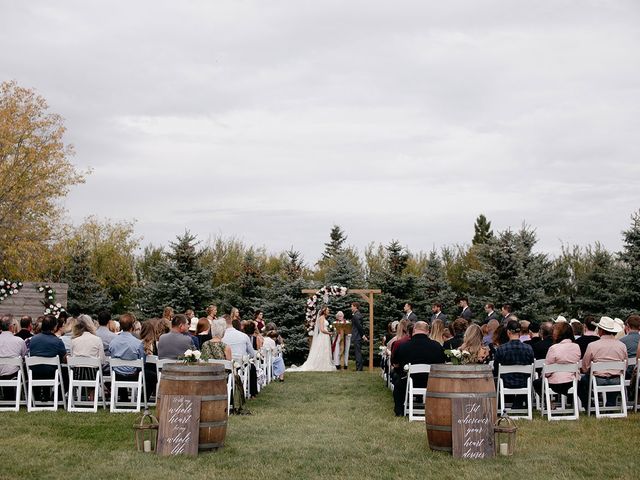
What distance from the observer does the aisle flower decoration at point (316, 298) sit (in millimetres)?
26516

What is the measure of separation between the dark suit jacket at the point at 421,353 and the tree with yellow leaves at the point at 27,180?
22259 millimetres

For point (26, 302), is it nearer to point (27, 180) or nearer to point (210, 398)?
point (27, 180)

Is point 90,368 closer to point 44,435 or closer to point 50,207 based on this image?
point 44,435

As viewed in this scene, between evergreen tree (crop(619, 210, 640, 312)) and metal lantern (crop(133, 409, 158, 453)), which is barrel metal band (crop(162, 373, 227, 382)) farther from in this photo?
evergreen tree (crop(619, 210, 640, 312))

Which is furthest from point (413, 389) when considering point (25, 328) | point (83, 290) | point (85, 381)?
point (83, 290)

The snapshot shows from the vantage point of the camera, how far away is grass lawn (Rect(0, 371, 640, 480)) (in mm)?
8055

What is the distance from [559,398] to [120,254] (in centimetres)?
3972

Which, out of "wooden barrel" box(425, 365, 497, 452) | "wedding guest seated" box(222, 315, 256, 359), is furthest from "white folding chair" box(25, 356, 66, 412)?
"wooden barrel" box(425, 365, 497, 452)

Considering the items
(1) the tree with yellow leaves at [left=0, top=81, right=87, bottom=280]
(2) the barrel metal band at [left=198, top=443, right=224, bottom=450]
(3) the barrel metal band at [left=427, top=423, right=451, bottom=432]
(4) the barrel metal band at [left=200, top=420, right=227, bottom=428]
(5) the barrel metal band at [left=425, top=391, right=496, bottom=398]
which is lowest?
(2) the barrel metal band at [left=198, top=443, right=224, bottom=450]

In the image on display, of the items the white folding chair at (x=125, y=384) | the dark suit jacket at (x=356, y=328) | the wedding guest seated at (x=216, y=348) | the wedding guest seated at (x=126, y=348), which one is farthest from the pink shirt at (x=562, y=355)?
the dark suit jacket at (x=356, y=328)

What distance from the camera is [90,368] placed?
42.4ft

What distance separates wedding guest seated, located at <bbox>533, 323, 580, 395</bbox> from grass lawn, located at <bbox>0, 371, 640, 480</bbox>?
0.69 metres

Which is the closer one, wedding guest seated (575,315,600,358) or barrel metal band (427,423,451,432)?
barrel metal band (427,423,451,432)

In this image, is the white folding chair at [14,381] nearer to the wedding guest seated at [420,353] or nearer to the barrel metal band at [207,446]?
the barrel metal band at [207,446]
